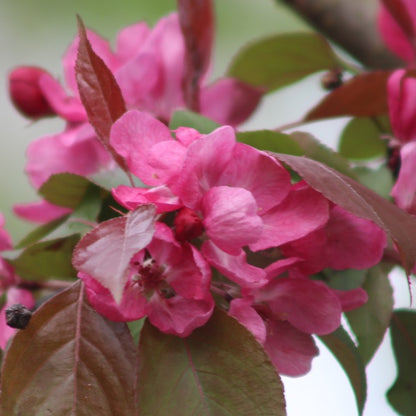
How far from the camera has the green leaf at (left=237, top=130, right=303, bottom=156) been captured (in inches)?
18.1

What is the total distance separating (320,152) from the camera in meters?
0.50

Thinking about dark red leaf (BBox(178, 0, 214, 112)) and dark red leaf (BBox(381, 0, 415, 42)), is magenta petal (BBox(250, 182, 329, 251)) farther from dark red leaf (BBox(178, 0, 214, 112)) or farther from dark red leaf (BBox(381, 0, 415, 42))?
dark red leaf (BBox(381, 0, 415, 42))

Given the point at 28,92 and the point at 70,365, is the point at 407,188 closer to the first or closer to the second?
the point at 70,365

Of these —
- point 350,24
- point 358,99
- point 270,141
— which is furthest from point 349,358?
point 350,24

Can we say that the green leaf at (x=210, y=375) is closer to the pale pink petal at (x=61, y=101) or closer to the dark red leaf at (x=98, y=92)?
the dark red leaf at (x=98, y=92)

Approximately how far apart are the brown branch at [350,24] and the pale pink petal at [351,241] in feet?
1.44

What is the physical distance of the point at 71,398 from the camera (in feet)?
1.26

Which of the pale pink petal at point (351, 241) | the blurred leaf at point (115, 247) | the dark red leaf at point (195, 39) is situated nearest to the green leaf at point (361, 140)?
the dark red leaf at point (195, 39)

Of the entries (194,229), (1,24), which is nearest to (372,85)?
(194,229)

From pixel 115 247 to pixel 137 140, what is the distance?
0.27 ft

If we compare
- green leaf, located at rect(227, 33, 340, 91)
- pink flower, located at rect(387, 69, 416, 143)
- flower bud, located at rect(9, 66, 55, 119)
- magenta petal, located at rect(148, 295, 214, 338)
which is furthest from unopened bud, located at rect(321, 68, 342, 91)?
magenta petal, located at rect(148, 295, 214, 338)

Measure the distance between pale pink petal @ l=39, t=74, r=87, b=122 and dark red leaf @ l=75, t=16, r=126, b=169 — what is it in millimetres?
183

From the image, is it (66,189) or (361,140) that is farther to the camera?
(361,140)

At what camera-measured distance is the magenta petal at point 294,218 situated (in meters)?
0.39
